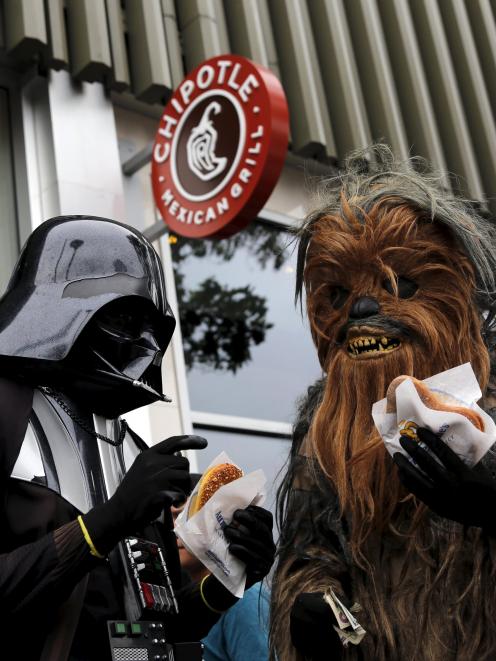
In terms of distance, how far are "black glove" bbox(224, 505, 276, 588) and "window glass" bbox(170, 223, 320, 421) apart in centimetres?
327

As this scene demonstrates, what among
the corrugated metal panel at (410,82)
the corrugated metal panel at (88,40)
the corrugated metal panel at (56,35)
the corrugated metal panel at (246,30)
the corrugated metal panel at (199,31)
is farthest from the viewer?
the corrugated metal panel at (410,82)

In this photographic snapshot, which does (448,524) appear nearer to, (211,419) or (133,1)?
(211,419)

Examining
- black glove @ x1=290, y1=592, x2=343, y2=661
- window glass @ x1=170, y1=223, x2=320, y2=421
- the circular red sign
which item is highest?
the circular red sign

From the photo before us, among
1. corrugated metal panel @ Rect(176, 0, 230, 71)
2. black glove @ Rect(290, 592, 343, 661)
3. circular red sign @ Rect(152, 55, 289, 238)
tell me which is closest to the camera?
black glove @ Rect(290, 592, 343, 661)

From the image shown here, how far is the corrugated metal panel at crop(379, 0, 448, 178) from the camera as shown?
7.18 meters

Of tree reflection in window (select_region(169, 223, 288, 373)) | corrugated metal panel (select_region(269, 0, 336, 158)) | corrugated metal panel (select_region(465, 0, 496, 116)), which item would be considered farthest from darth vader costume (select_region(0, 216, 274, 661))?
corrugated metal panel (select_region(465, 0, 496, 116))

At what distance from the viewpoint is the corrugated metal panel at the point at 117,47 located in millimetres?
5719

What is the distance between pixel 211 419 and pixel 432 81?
324cm

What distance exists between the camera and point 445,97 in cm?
742

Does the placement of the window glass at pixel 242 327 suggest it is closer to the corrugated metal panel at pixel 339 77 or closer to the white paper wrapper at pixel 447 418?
the corrugated metal panel at pixel 339 77

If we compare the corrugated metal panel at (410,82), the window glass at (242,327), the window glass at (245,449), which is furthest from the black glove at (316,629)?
the corrugated metal panel at (410,82)

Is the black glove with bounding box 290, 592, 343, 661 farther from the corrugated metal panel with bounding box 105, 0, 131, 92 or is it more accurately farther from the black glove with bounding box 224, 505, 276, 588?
the corrugated metal panel with bounding box 105, 0, 131, 92

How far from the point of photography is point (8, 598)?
2.12 metres

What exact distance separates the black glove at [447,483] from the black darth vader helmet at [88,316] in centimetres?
66
